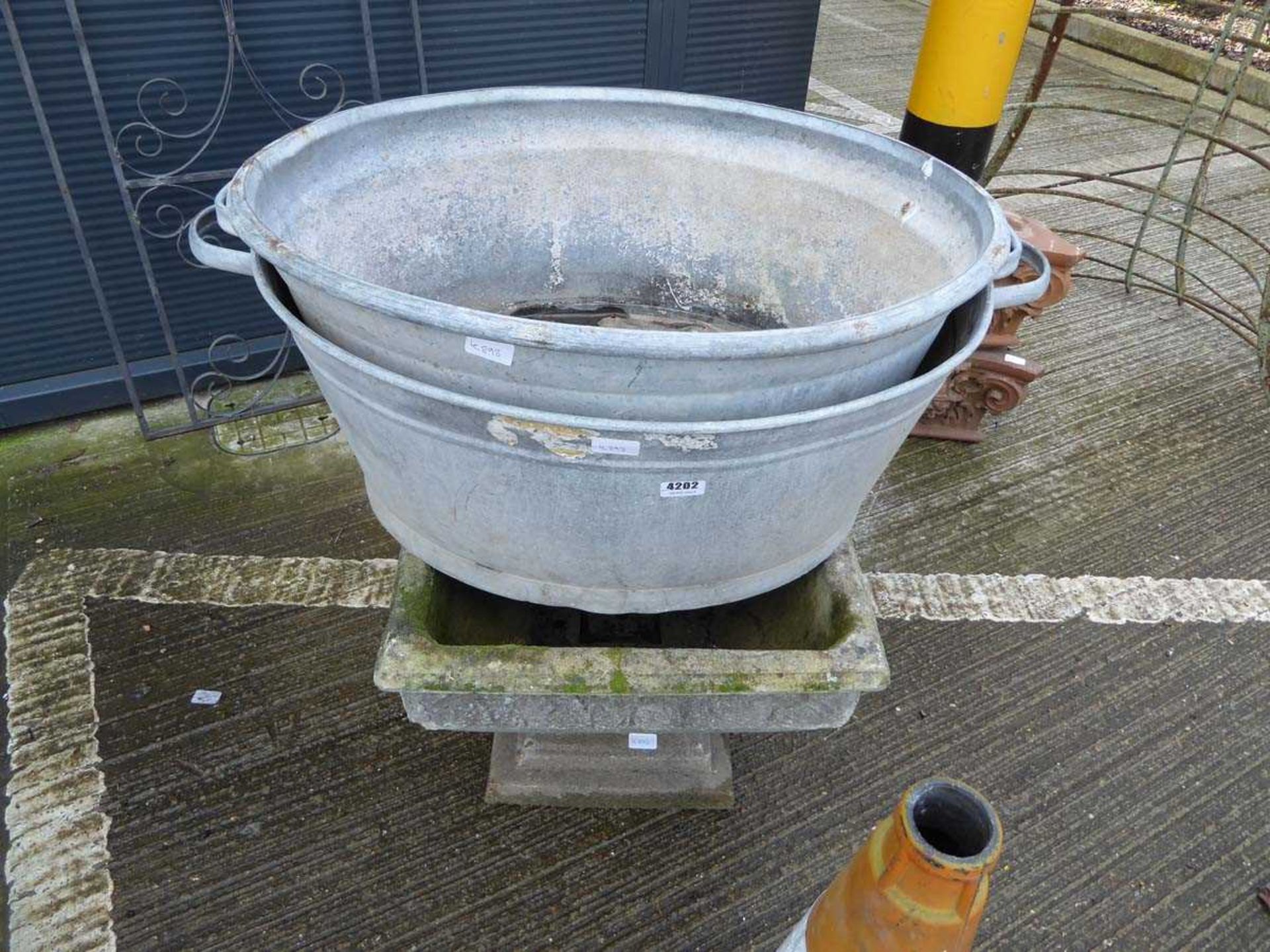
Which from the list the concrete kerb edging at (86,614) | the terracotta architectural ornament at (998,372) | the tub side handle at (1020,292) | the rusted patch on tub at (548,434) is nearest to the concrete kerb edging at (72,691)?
the concrete kerb edging at (86,614)

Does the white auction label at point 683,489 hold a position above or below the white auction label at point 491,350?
below

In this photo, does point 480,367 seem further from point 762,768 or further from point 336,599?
point 336,599

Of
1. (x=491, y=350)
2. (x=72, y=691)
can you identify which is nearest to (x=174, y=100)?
(x=72, y=691)

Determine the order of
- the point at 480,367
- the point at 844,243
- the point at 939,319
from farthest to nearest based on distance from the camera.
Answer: the point at 844,243, the point at 939,319, the point at 480,367

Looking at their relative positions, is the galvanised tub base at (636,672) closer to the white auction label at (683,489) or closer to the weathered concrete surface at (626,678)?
the weathered concrete surface at (626,678)

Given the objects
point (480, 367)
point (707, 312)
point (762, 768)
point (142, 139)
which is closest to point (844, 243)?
point (707, 312)

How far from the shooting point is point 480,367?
1234 millimetres

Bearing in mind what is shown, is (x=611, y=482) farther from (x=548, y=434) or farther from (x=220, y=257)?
(x=220, y=257)

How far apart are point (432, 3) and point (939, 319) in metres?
2.43

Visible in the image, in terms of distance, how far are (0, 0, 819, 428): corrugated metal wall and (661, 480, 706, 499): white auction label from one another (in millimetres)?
2216

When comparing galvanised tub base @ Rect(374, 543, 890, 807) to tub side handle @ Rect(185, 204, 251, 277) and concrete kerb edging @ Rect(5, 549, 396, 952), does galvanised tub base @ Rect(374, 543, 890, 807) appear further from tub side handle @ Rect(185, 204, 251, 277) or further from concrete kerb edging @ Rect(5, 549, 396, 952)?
concrete kerb edging @ Rect(5, 549, 396, 952)

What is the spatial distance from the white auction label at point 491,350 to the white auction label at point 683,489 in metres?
0.31

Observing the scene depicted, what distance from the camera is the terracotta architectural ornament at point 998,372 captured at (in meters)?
3.06

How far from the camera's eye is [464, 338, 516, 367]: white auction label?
1.18 metres
